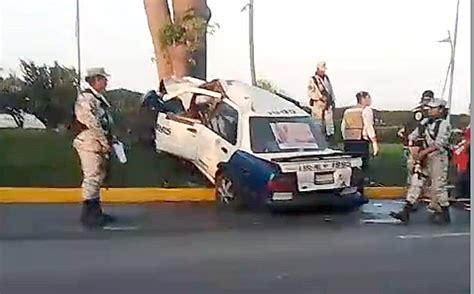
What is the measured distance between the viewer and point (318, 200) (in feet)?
13.3

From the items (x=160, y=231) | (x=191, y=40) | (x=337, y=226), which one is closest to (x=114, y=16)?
(x=191, y=40)

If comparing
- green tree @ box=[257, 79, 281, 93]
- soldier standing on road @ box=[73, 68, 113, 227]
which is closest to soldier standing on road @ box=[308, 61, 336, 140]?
green tree @ box=[257, 79, 281, 93]

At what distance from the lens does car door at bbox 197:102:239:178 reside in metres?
4.02

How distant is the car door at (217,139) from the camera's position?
402cm

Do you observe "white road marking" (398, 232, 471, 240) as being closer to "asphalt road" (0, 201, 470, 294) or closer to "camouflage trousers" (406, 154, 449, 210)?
"asphalt road" (0, 201, 470, 294)

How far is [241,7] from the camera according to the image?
395 cm

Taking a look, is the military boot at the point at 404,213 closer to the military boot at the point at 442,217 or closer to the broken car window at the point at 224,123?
the military boot at the point at 442,217

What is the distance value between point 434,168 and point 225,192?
0.87 meters

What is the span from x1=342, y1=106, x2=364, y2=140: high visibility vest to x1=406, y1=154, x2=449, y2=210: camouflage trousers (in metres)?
0.29

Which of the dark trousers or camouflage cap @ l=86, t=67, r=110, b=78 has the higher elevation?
camouflage cap @ l=86, t=67, r=110, b=78

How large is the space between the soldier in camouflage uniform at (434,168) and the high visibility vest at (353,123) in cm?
22

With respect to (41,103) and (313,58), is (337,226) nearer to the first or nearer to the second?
(313,58)

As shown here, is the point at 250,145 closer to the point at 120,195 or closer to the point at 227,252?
the point at 227,252

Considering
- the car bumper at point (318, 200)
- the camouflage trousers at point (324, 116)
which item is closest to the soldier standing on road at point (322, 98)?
the camouflage trousers at point (324, 116)
